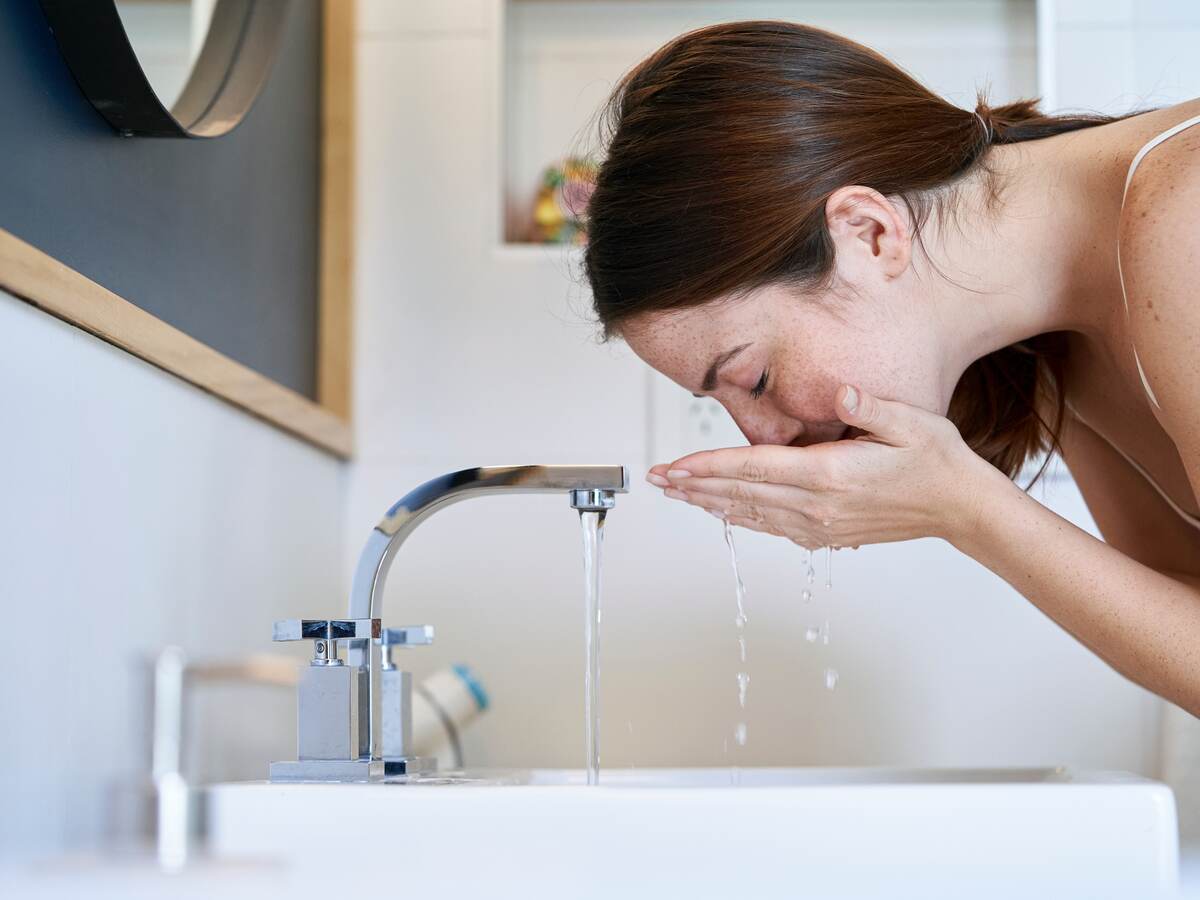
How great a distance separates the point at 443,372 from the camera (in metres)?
1.54

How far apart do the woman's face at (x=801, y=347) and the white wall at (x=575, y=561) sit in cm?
53

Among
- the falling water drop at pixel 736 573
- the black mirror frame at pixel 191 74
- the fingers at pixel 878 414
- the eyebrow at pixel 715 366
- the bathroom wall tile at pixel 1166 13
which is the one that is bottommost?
the falling water drop at pixel 736 573

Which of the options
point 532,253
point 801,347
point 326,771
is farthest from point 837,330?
point 532,253

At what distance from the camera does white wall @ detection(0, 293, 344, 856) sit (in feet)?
2.56

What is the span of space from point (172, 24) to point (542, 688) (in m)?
0.83

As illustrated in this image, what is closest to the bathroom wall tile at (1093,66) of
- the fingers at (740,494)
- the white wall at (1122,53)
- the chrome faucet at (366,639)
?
the white wall at (1122,53)

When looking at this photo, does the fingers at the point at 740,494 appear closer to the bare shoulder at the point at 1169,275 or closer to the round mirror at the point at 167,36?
the bare shoulder at the point at 1169,275

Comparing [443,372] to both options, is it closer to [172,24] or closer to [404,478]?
[404,478]

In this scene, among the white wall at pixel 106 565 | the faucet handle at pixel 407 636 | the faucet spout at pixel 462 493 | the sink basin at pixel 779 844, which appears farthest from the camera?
the faucet handle at pixel 407 636

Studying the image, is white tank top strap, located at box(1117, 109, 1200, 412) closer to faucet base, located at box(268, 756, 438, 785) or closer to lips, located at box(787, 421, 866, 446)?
lips, located at box(787, 421, 866, 446)

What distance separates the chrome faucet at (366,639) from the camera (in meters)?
0.89

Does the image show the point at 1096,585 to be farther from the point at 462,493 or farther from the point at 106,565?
the point at 106,565

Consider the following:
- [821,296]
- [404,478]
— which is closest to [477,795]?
[821,296]

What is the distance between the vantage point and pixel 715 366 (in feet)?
3.09
